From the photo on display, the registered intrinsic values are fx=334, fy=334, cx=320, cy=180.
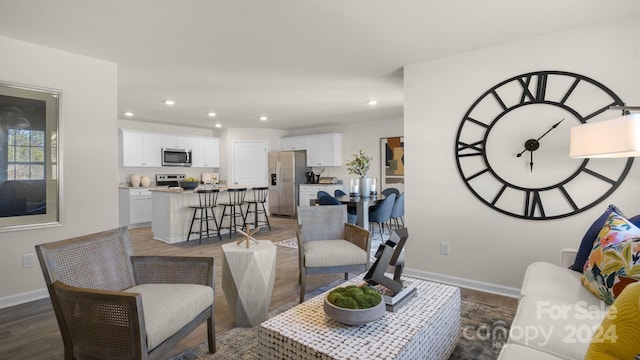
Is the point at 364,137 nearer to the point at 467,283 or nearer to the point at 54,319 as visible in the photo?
the point at 467,283

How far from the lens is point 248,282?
7.94 ft

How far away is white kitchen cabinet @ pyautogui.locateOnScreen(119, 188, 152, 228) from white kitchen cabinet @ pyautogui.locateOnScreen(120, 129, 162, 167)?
598 millimetres

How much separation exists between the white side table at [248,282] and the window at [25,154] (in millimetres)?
2036

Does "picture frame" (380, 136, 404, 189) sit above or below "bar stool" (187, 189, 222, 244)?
above

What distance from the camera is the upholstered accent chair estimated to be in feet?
9.45

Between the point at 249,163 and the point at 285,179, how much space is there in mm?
1063

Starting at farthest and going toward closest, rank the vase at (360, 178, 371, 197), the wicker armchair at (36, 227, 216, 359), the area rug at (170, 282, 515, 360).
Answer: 1. the vase at (360, 178, 371, 197)
2. the area rug at (170, 282, 515, 360)
3. the wicker armchair at (36, 227, 216, 359)

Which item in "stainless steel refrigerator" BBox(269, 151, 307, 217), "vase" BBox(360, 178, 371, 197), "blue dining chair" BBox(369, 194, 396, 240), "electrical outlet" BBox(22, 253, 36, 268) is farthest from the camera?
"stainless steel refrigerator" BBox(269, 151, 307, 217)

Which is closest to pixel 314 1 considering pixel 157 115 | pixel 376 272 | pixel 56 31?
pixel 376 272

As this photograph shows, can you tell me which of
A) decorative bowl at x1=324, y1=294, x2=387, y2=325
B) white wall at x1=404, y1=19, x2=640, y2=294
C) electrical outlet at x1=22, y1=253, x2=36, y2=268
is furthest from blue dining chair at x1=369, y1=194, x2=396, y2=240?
electrical outlet at x1=22, y1=253, x2=36, y2=268

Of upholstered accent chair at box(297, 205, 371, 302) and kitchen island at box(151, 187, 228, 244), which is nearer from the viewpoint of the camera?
upholstered accent chair at box(297, 205, 371, 302)

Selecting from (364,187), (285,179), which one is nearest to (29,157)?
(364,187)

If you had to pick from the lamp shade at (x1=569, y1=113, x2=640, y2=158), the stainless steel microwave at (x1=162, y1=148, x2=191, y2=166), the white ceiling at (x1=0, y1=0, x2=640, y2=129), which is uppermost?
the white ceiling at (x1=0, y1=0, x2=640, y2=129)

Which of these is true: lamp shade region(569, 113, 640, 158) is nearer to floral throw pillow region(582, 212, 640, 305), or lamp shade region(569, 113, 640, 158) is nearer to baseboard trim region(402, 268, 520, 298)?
floral throw pillow region(582, 212, 640, 305)
